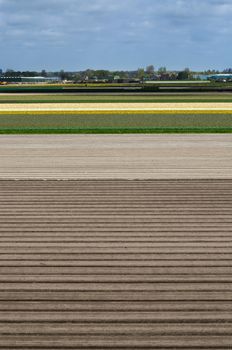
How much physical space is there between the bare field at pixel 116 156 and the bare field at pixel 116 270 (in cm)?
187

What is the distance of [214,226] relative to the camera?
22.2 feet

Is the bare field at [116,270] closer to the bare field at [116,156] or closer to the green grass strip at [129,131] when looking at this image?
the bare field at [116,156]

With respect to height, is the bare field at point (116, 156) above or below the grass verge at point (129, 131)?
above

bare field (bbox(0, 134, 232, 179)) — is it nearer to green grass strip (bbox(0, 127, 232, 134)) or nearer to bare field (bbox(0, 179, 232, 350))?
green grass strip (bbox(0, 127, 232, 134))

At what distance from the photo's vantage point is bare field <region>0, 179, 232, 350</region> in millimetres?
4164

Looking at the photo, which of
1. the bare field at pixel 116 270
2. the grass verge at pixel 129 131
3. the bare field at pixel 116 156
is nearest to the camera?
the bare field at pixel 116 270

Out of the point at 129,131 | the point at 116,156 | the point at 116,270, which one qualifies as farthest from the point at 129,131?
the point at 116,270

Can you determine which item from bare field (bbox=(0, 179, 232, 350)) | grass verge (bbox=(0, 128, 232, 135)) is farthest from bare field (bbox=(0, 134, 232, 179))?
bare field (bbox=(0, 179, 232, 350))

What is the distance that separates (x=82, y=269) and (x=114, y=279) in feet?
1.22

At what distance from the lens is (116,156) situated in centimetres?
1271

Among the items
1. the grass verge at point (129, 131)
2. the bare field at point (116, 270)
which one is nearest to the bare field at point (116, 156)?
the grass verge at point (129, 131)

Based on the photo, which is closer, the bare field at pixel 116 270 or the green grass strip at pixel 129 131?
the bare field at pixel 116 270

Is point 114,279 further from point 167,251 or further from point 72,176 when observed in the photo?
point 72,176

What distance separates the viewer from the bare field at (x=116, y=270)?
4.16 m
